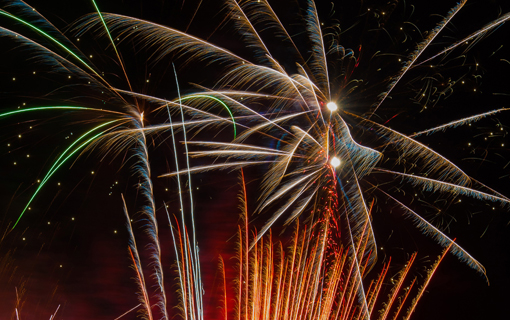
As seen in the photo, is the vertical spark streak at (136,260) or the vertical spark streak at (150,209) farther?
the vertical spark streak at (136,260)

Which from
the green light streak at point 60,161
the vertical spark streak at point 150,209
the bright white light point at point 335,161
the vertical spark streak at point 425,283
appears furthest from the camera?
the vertical spark streak at point 425,283

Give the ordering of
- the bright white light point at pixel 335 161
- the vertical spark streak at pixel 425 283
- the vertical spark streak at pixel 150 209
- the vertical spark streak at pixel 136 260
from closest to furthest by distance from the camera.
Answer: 1. the bright white light point at pixel 335 161
2. the vertical spark streak at pixel 150 209
3. the vertical spark streak at pixel 425 283
4. the vertical spark streak at pixel 136 260

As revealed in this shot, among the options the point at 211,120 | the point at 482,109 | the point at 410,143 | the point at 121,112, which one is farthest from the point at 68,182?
the point at 482,109

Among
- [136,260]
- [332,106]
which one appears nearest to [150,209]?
[136,260]

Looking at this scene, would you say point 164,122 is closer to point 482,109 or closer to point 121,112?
point 121,112

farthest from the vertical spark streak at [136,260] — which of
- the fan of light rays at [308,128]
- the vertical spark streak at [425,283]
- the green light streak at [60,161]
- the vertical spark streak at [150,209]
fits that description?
the vertical spark streak at [425,283]

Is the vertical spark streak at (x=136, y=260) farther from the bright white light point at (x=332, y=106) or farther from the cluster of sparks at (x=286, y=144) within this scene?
the bright white light point at (x=332, y=106)

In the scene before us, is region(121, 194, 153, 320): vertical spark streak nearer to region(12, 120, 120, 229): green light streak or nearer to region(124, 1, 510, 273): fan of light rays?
region(12, 120, 120, 229): green light streak

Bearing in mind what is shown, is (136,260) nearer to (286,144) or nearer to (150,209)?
(150,209)
